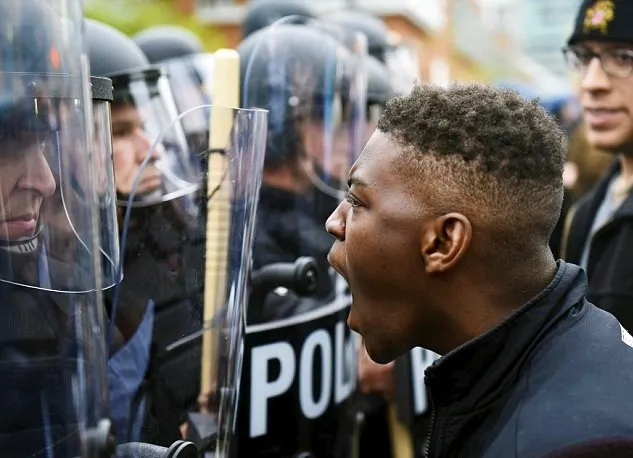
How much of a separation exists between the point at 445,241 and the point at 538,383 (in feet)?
0.88

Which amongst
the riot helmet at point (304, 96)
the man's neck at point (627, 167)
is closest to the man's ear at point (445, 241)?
the riot helmet at point (304, 96)

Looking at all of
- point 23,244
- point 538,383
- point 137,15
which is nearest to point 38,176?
point 23,244

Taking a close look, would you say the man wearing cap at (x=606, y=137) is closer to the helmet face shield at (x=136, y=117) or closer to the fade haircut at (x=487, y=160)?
the helmet face shield at (x=136, y=117)

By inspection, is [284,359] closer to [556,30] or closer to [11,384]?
[11,384]

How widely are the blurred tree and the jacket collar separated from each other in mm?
17185

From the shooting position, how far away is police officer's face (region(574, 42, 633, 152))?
3.47m

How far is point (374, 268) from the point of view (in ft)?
5.56

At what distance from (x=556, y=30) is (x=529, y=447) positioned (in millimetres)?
59662

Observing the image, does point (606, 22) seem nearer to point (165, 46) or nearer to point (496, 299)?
point (496, 299)

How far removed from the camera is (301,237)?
2.94m

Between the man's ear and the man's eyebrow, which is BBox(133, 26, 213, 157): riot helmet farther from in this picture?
the man's ear

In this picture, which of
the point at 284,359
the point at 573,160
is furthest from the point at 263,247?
the point at 573,160

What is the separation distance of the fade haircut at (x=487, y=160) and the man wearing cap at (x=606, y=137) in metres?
1.66

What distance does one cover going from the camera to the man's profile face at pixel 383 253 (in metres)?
1.66
